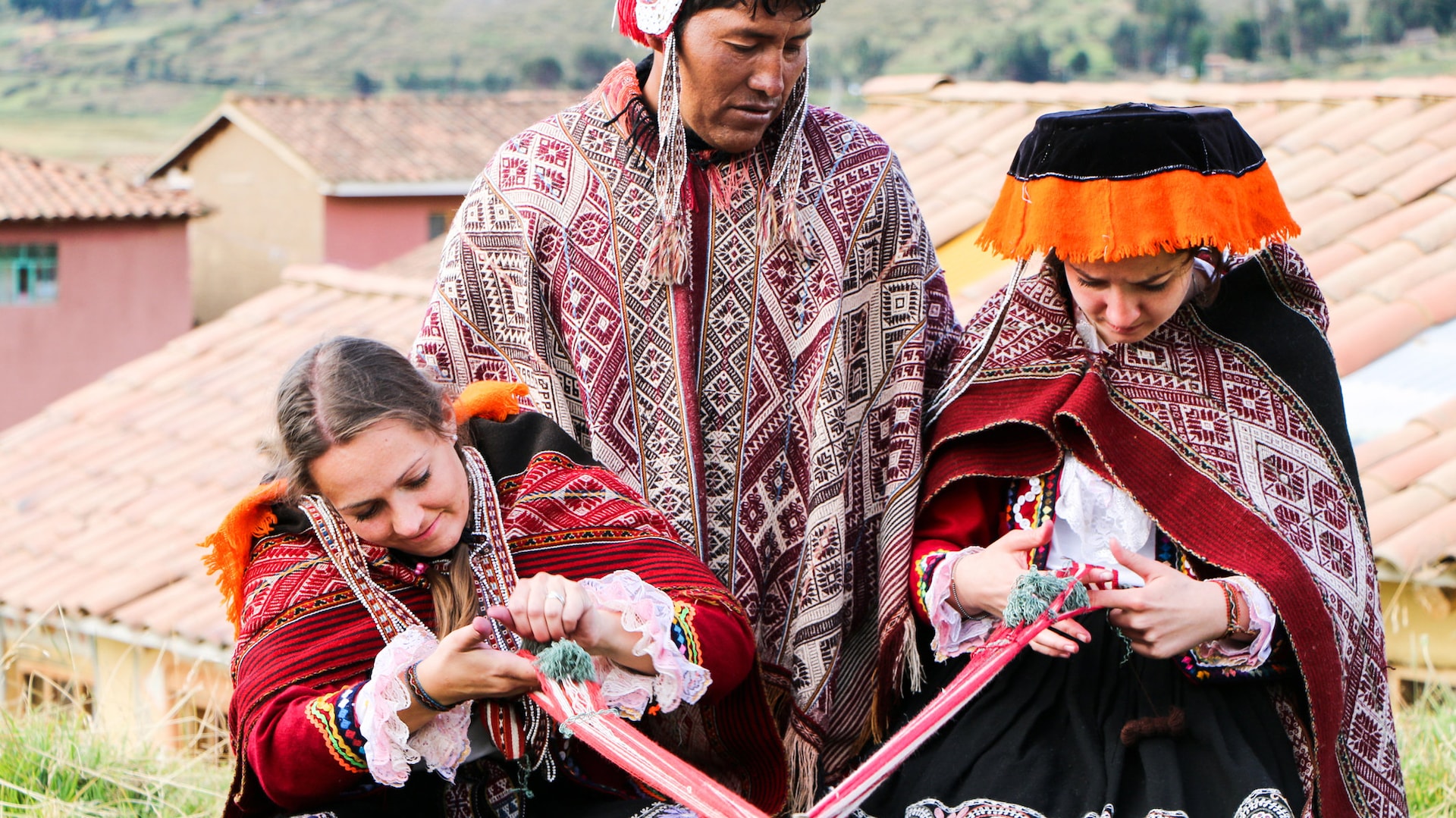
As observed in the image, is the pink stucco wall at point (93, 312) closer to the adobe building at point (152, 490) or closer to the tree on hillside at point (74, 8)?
the adobe building at point (152, 490)

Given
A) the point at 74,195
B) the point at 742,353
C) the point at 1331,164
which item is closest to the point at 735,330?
the point at 742,353

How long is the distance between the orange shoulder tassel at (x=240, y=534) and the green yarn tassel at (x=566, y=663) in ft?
2.00

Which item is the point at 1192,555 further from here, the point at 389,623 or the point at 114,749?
the point at 114,749

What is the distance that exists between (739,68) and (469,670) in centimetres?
119

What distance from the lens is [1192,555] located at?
100.0 inches

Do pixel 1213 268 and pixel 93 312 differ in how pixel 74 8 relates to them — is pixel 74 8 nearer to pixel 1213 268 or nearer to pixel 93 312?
pixel 93 312

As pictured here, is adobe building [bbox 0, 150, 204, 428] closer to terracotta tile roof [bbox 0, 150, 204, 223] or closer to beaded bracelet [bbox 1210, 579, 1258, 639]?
terracotta tile roof [bbox 0, 150, 204, 223]

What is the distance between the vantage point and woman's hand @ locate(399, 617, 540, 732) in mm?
2246

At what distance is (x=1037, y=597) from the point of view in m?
2.35

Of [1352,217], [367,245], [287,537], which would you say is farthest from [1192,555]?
[367,245]

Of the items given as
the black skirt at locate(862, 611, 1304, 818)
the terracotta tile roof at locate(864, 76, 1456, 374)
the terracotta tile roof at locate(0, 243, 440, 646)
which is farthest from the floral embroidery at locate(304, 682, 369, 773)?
the terracotta tile roof at locate(0, 243, 440, 646)

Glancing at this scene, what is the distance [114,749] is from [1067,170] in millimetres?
3176

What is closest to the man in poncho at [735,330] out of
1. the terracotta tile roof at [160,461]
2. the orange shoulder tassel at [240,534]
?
the orange shoulder tassel at [240,534]

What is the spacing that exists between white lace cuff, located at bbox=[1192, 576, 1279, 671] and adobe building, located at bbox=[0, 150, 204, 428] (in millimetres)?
25409
